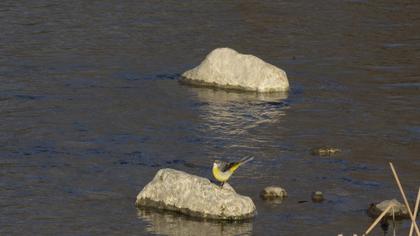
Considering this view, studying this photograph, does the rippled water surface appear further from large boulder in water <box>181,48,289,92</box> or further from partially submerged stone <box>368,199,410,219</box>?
large boulder in water <box>181,48,289,92</box>

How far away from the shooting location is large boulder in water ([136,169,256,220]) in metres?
18.2

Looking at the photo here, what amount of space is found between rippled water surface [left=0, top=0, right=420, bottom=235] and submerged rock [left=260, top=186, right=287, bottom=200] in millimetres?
165

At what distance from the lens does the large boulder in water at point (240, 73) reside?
27.7m

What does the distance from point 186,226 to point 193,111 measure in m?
8.00

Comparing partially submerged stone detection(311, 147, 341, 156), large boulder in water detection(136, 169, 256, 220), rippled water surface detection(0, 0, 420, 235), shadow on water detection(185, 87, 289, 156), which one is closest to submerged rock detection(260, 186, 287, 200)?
rippled water surface detection(0, 0, 420, 235)

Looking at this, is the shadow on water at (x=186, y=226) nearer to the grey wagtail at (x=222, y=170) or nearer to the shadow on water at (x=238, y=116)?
the grey wagtail at (x=222, y=170)

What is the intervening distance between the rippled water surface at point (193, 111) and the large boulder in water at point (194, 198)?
0.62 ft

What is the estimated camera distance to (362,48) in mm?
33156

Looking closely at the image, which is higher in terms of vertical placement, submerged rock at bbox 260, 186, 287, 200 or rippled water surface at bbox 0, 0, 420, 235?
submerged rock at bbox 260, 186, 287, 200

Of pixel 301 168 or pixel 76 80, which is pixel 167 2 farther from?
pixel 301 168

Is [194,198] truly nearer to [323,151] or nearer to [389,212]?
[389,212]

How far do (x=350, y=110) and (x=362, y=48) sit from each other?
Result: 23.6 ft

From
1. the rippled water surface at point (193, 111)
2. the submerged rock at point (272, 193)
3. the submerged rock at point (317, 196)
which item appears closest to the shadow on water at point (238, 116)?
the rippled water surface at point (193, 111)

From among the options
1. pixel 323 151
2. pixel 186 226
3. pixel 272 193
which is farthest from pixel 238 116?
pixel 186 226
